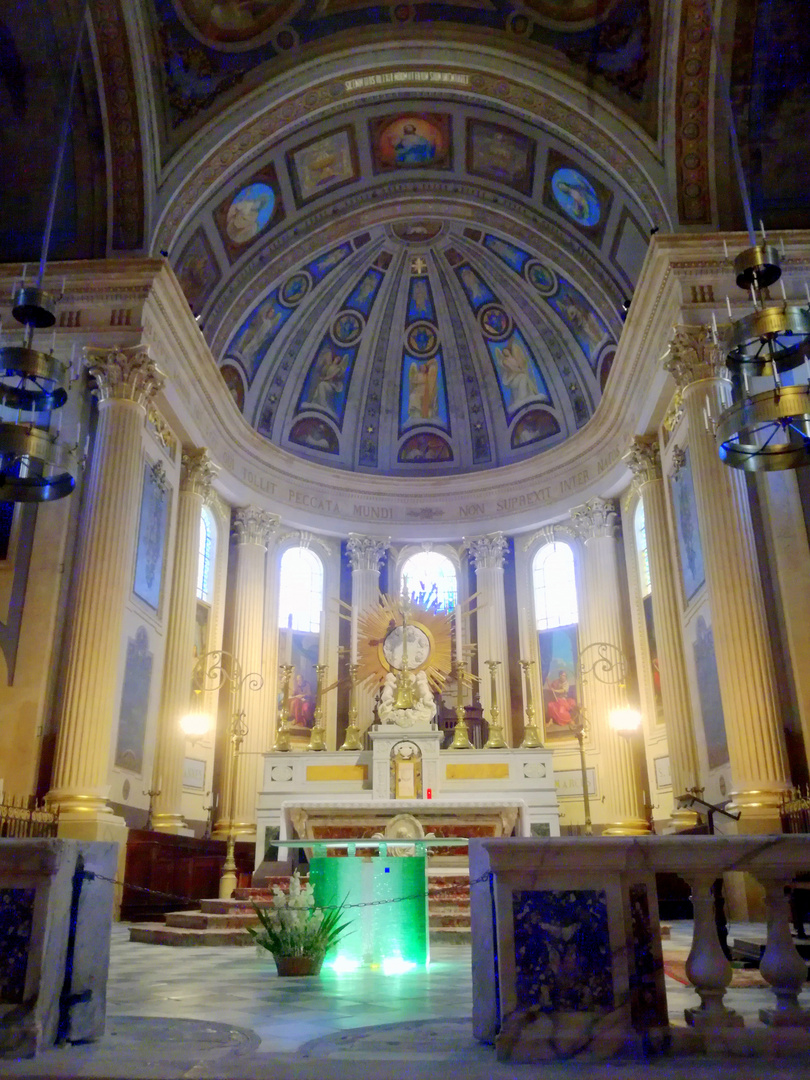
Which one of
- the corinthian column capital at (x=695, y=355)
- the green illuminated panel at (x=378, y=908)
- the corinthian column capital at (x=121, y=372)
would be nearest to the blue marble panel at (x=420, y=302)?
the corinthian column capital at (x=695, y=355)

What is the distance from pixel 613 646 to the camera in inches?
696

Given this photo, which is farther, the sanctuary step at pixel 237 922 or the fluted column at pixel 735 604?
the fluted column at pixel 735 604

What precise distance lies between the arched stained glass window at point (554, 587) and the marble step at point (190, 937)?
12228 millimetres

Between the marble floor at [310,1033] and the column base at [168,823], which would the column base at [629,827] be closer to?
the column base at [168,823]

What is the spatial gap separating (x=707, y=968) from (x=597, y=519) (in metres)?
16.2

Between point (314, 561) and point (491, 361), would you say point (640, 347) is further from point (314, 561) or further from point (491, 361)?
point (314, 561)

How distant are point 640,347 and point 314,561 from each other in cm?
938

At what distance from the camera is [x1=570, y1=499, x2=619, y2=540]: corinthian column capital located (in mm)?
19438

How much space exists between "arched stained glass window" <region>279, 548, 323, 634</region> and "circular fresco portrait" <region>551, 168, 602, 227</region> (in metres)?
9.63

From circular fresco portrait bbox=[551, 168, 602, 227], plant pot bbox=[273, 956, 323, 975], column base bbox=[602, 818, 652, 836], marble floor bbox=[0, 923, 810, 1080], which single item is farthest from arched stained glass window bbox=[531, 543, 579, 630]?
plant pot bbox=[273, 956, 323, 975]

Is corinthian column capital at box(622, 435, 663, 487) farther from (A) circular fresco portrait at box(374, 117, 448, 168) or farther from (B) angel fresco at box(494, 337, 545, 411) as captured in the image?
(A) circular fresco portrait at box(374, 117, 448, 168)

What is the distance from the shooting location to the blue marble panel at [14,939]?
3.96 m

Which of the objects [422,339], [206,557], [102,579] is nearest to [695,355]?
[102,579]

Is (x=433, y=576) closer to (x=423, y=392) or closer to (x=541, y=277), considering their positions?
(x=423, y=392)
